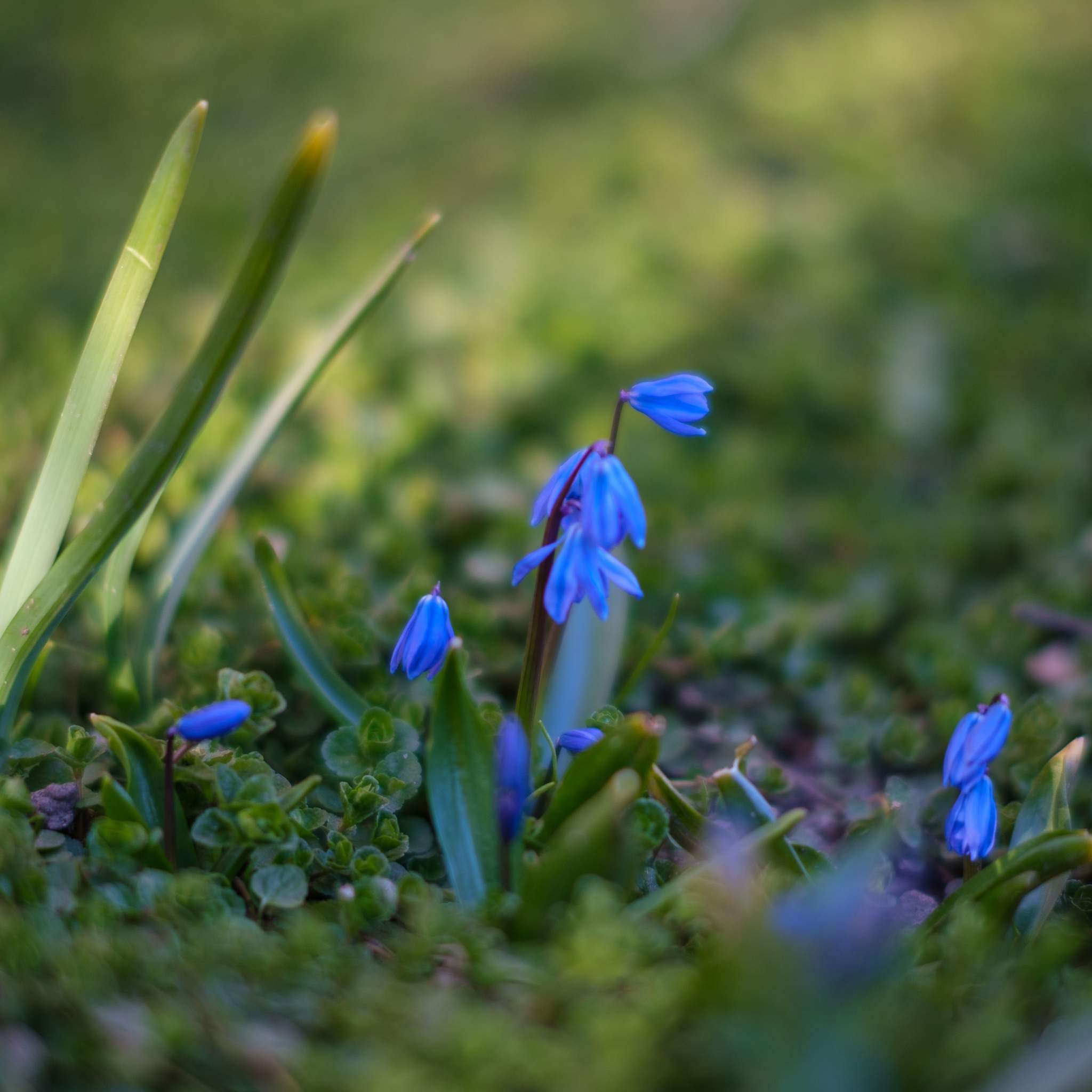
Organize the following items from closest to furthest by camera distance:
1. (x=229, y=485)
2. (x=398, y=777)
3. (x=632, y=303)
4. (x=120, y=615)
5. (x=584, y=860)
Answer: (x=584, y=860) → (x=398, y=777) → (x=120, y=615) → (x=229, y=485) → (x=632, y=303)

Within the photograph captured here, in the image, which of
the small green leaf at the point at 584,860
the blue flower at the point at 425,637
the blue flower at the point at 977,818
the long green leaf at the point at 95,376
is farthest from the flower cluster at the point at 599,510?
the long green leaf at the point at 95,376

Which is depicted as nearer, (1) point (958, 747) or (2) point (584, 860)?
(2) point (584, 860)

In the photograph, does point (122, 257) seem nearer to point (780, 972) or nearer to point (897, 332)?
point (780, 972)

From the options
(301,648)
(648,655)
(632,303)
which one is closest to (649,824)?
(648,655)

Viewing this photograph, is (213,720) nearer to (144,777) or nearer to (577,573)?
(144,777)

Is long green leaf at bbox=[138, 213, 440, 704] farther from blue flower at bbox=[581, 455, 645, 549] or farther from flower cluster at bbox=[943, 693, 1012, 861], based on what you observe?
flower cluster at bbox=[943, 693, 1012, 861]

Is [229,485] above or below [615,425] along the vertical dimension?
above

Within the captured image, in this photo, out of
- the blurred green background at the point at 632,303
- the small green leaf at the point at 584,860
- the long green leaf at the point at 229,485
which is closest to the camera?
the small green leaf at the point at 584,860

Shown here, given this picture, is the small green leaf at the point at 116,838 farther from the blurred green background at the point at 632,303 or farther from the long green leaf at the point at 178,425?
the blurred green background at the point at 632,303
